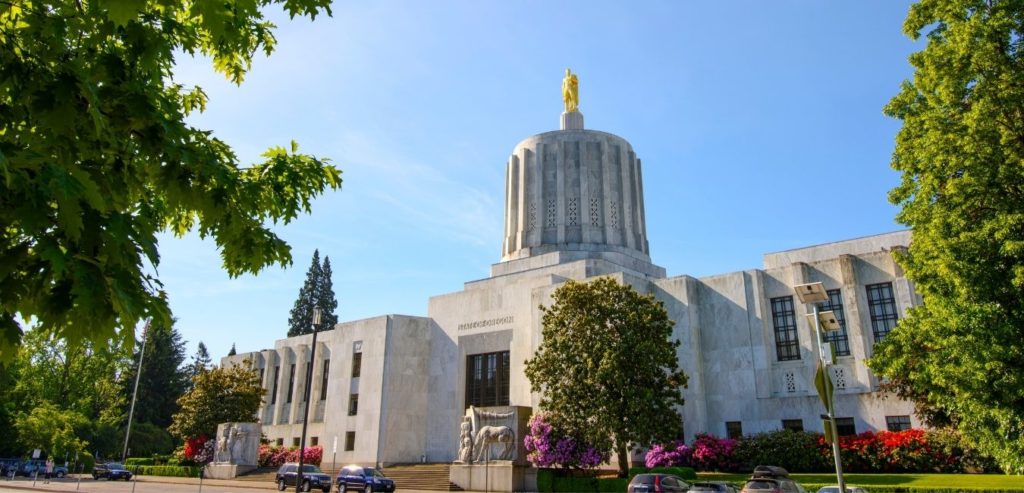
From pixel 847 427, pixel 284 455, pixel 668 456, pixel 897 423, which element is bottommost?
pixel 284 455

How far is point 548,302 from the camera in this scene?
1567 inches

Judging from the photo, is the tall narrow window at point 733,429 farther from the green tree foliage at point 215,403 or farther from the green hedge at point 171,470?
the green hedge at point 171,470

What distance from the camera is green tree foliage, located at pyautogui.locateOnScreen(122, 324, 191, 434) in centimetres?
7912

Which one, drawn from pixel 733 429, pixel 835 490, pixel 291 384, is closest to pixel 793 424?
pixel 733 429

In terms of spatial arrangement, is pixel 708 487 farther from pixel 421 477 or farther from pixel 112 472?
pixel 112 472

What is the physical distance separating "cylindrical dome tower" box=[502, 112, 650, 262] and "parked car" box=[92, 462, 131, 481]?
101 ft

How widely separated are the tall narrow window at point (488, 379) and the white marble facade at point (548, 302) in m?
0.39

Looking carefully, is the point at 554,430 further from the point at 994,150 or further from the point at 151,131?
the point at 151,131

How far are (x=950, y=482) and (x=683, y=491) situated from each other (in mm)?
9569

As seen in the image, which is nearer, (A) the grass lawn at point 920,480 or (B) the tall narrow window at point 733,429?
(A) the grass lawn at point 920,480

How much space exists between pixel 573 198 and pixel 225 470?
31351mm

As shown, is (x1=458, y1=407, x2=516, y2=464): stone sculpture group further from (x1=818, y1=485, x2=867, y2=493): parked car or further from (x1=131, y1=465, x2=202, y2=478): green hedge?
(x1=131, y1=465, x2=202, y2=478): green hedge

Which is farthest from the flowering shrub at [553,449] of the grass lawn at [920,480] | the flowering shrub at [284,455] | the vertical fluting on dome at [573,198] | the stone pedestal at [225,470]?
the stone pedestal at [225,470]

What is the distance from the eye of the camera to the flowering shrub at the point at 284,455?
47.4 meters
